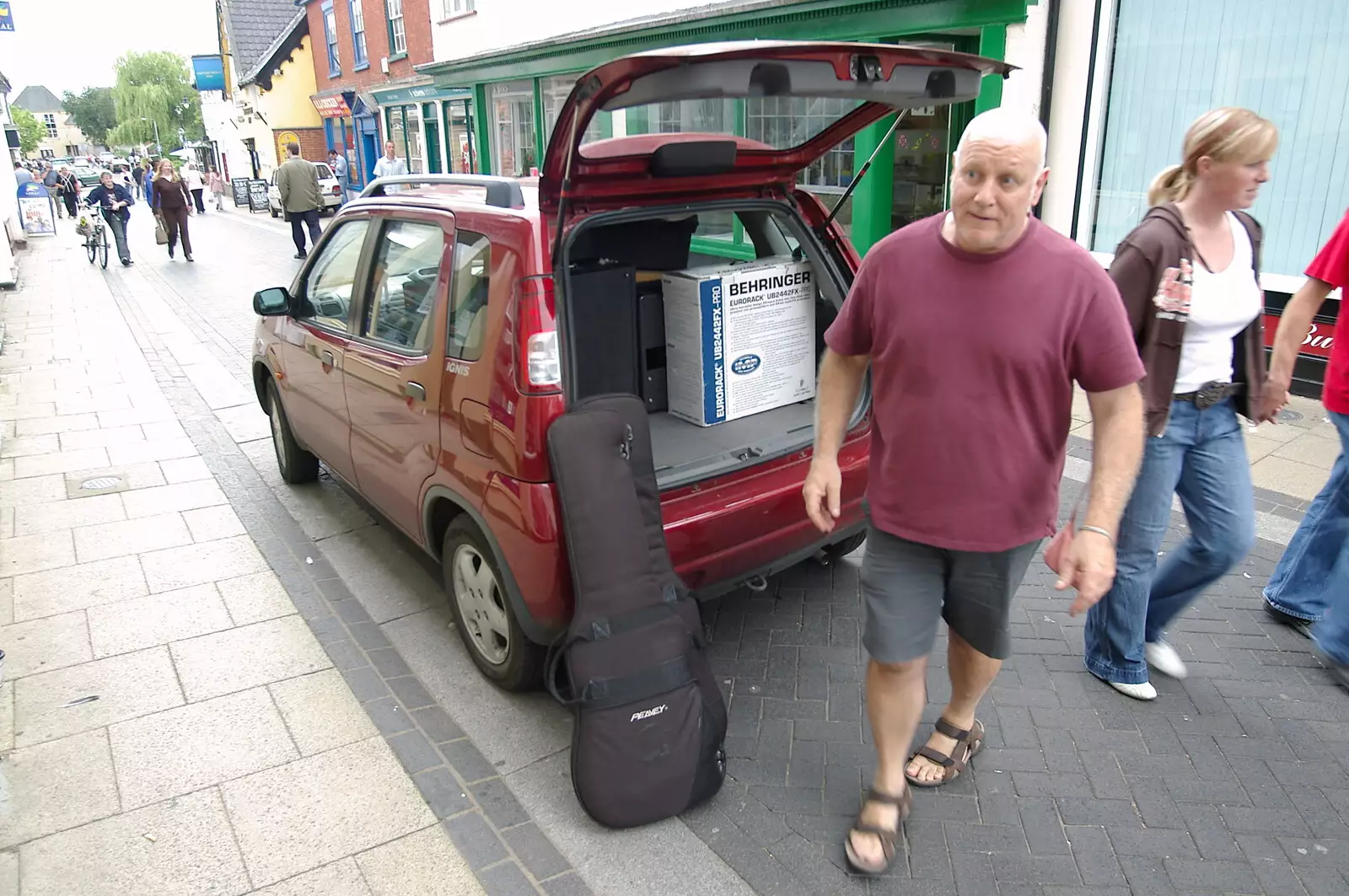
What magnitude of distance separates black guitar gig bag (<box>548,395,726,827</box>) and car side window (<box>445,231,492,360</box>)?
47 cm

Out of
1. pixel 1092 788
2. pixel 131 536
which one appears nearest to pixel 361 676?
pixel 131 536

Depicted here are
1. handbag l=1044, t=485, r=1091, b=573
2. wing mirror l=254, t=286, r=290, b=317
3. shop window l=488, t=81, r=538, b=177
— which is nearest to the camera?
handbag l=1044, t=485, r=1091, b=573

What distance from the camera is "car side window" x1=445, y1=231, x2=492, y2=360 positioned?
308 cm

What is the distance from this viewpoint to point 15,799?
288 cm

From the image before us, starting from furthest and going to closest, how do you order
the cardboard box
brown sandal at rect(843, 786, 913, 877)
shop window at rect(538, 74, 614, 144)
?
shop window at rect(538, 74, 614, 144) < the cardboard box < brown sandal at rect(843, 786, 913, 877)

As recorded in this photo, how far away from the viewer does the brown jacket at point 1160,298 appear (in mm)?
2812

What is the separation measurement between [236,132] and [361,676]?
144 ft

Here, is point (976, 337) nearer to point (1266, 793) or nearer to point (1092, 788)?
point (1092, 788)

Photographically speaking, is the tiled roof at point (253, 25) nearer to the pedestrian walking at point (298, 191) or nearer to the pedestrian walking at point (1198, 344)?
the pedestrian walking at point (298, 191)

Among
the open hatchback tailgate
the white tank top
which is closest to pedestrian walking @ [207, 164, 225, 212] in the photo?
the open hatchback tailgate

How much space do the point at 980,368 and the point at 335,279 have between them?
3386mm

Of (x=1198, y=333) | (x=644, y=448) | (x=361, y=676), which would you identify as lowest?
(x=361, y=676)

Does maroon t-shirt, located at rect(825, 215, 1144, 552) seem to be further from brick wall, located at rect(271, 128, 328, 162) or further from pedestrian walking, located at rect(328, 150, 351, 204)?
brick wall, located at rect(271, 128, 328, 162)

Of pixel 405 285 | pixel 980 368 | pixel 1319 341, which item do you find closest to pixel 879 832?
pixel 980 368
